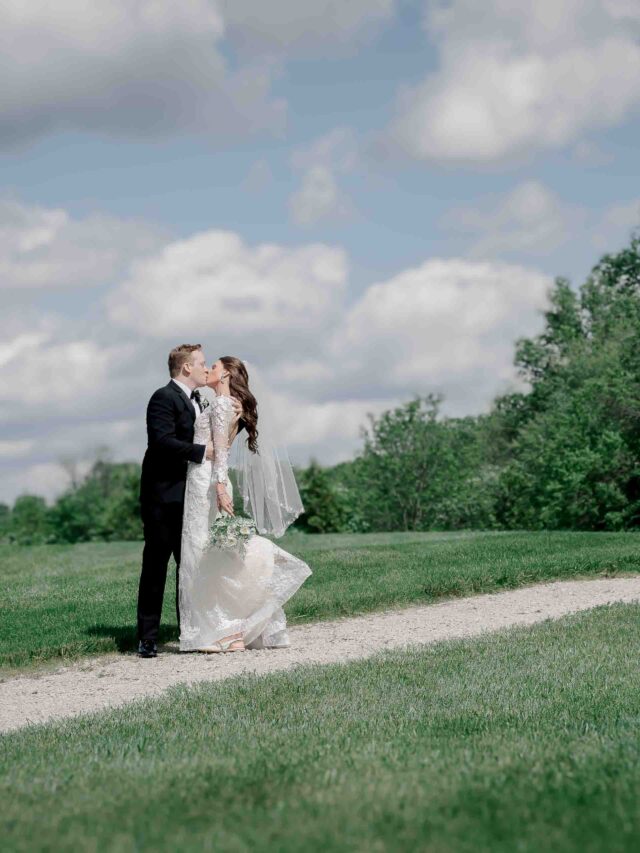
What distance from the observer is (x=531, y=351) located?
174ft

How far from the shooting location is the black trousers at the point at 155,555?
10375 millimetres

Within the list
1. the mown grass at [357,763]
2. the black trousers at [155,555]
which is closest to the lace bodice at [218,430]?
the black trousers at [155,555]

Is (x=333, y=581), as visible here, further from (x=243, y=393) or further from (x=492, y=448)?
(x=492, y=448)

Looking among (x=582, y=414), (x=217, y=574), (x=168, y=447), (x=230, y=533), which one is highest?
(x=582, y=414)

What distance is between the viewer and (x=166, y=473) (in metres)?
10.4

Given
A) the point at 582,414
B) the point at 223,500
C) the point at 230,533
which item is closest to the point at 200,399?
the point at 223,500

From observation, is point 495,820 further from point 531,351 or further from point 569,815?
point 531,351

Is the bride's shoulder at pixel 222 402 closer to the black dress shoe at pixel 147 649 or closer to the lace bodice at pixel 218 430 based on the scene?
the lace bodice at pixel 218 430

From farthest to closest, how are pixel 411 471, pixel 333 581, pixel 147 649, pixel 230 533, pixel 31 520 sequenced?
pixel 31 520 → pixel 411 471 → pixel 333 581 → pixel 147 649 → pixel 230 533

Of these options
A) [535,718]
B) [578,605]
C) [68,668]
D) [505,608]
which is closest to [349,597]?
[505,608]

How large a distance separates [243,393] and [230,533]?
1.36 meters

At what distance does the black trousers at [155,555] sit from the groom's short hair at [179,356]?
1334 mm

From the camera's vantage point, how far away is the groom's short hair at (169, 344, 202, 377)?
10.3 metres

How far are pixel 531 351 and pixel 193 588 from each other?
44749 mm
